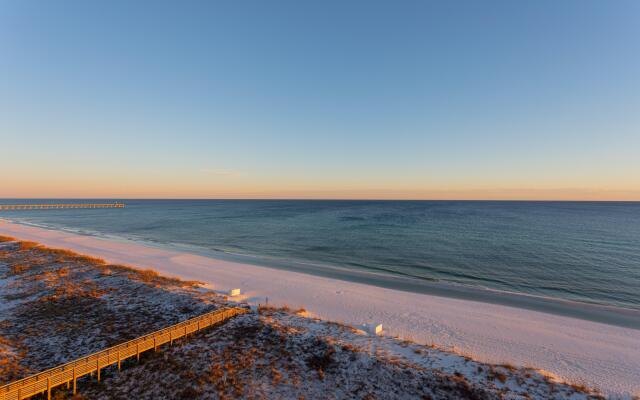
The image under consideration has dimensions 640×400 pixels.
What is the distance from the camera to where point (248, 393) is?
45.5ft

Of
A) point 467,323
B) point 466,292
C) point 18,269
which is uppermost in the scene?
point 18,269

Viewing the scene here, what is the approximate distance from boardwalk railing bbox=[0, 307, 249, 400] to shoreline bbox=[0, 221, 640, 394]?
9131 millimetres

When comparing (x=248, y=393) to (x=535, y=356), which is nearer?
(x=248, y=393)

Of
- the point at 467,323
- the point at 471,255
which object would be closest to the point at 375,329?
the point at 467,323

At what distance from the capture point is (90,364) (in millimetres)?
14852

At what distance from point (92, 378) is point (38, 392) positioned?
6.77ft

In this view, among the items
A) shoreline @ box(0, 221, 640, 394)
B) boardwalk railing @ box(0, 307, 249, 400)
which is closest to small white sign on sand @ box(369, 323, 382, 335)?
shoreline @ box(0, 221, 640, 394)

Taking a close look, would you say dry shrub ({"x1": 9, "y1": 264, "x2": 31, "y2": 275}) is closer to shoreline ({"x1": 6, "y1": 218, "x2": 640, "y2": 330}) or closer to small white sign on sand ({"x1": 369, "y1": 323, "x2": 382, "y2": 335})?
shoreline ({"x1": 6, "y1": 218, "x2": 640, "y2": 330})

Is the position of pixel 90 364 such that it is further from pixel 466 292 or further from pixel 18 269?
pixel 466 292

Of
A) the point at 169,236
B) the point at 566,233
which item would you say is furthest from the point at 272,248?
the point at 566,233

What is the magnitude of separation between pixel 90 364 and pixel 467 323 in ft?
90.3

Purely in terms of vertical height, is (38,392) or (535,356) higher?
(38,392)

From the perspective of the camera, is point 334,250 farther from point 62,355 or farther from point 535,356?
point 62,355

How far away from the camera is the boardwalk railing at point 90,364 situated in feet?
42.2
